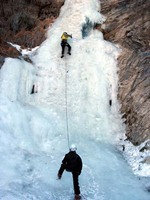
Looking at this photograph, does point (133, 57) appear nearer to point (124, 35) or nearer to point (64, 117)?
point (124, 35)

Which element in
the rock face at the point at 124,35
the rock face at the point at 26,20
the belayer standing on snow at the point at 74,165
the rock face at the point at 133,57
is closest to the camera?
the belayer standing on snow at the point at 74,165

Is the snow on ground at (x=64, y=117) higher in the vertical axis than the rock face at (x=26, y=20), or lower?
lower

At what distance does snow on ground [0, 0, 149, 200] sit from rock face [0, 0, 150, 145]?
0.53 m

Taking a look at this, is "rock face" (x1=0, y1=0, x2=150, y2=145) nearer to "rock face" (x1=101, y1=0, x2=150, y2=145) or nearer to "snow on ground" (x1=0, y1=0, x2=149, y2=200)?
"rock face" (x1=101, y1=0, x2=150, y2=145)

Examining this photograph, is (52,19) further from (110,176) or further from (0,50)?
(110,176)

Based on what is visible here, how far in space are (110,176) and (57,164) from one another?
1800 millimetres

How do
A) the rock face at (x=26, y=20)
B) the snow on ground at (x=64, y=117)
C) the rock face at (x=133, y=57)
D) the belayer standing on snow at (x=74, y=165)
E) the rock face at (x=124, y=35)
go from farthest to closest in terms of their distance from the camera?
the rock face at (x=26, y=20)
the rock face at (x=124, y=35)
the rock face at (x=133, y=57)
the snow on ground at (x=64, y=117)
the belayer standing on snow at (x=74, y=165)

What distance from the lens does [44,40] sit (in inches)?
781

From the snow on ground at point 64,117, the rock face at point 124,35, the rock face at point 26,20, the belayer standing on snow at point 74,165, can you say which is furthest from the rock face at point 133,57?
the belayer standing on snow at point 74,165

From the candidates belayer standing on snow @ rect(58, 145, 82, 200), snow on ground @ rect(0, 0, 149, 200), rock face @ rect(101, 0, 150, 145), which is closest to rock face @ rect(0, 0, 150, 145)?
rock face @ rect(101, 0, 150, 145)

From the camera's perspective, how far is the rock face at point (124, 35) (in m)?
15.9

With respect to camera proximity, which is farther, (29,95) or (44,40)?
(44,40)

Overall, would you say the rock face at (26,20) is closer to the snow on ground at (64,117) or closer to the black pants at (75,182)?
the snow on ground at (64,117)

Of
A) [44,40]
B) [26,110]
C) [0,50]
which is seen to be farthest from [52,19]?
[26,110]
